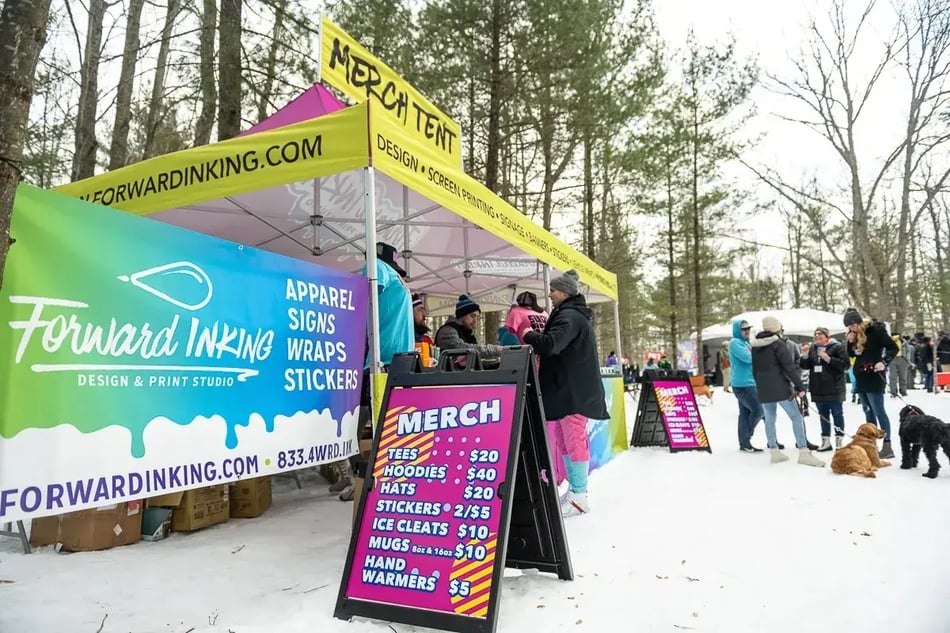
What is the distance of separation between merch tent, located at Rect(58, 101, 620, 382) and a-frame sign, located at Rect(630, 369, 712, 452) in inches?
59.8

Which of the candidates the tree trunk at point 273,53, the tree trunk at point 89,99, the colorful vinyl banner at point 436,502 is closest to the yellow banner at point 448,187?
the colorful vinyl banner at point 436,502

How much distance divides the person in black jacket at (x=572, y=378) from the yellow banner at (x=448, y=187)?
89 centimetres

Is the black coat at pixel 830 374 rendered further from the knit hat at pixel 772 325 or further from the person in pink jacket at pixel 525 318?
the person in pink jacket at pixel 525 318

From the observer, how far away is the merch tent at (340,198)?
3533 mm

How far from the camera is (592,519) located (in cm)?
423

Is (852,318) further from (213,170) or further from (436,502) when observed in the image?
(213,170)

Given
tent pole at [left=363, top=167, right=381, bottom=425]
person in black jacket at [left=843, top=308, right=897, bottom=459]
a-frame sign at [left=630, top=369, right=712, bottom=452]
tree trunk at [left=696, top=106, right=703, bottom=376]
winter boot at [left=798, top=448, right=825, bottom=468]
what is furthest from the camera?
tree trunk at [left=696, top=106, right=703, bottom=376]

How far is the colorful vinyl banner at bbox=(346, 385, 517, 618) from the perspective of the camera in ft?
8.11

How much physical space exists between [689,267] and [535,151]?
33.3 feet

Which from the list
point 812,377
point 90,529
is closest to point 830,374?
point 812,377

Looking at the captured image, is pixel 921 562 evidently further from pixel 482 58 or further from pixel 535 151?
pixel 535 151

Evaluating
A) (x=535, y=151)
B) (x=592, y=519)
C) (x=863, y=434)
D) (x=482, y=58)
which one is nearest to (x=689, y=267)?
(x=535, y=151)

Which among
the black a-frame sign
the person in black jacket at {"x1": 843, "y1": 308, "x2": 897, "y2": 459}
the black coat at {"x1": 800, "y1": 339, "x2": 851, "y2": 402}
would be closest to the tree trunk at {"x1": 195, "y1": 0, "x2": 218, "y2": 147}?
the black a-frame sign

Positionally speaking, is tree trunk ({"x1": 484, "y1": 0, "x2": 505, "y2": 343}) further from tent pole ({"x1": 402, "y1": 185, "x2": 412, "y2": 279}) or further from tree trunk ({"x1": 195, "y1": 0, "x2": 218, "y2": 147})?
tree trunk ({"x1": 195, "y1": 0, "x2": 218, "y2": 147})
